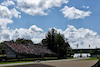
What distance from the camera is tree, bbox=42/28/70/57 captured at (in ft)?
276

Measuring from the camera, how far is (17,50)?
63125 mm

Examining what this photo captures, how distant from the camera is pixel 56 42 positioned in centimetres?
8481

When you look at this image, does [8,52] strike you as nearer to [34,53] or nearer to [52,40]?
[34,53]

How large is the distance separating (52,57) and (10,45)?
2220 centimetres

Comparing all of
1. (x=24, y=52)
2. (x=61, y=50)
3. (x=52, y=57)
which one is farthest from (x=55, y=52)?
(x=24, y=52)

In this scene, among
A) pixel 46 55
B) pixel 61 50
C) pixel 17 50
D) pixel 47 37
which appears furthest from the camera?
pixel 47 37

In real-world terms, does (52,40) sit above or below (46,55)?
above

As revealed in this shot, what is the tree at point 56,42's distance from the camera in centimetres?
8406

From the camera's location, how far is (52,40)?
88062 millimetres

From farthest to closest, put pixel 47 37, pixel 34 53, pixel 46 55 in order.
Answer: pixel 47 37 < pixel 46 55 < pixel 34 53

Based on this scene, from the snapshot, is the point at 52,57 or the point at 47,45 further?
the point at 47,45

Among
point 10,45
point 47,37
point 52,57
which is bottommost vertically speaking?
point 52,57

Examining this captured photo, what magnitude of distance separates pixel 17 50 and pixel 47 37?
29.2 m

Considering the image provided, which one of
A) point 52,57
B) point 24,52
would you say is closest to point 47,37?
point 52,57
